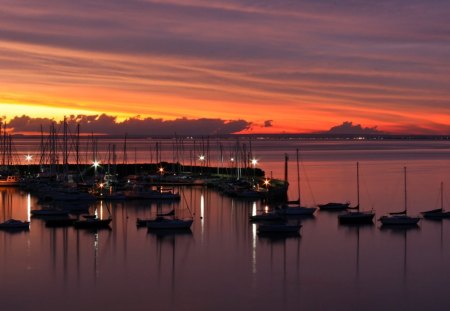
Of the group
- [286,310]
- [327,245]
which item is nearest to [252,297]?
[286,310]

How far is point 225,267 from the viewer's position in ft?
71.3

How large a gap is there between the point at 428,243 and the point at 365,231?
2.86 meters

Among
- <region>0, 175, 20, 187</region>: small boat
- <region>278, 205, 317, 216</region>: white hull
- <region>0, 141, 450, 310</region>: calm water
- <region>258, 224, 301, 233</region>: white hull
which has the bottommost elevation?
<region>0, 141, 450, 310</region>: calm water

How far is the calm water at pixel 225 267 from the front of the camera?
17781mm

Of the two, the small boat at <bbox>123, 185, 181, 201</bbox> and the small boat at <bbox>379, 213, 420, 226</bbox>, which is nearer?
the small boat at <bbox>379, 213, 420, 226</bbox>

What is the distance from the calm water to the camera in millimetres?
17781

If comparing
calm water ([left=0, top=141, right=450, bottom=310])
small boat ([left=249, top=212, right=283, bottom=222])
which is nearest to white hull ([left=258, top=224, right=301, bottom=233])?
calm water ([left=0, top=141, right=450, bottom=310])

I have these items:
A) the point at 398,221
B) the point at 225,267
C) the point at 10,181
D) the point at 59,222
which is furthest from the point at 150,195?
the point at 225,267

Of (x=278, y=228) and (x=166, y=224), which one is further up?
(x=166, y=224)

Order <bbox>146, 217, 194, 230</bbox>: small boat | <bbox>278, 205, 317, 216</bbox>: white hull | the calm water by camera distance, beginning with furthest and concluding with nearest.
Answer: <bbox>278, 205, 317, 216</bbox>: white hull
<bbox>146, 217, 194, 230</bbox>: small boat
the calm water

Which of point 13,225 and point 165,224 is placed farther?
point 13,225

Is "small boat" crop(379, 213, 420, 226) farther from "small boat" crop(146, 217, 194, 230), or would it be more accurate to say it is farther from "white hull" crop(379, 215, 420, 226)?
"small boat" crop(146, 217, 194, 230)

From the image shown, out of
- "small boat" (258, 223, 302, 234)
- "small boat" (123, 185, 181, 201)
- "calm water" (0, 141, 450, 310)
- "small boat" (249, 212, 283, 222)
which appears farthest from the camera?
"small boat" (123, 185, 181, 201)

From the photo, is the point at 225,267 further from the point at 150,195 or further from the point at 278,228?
the point at 150,195
